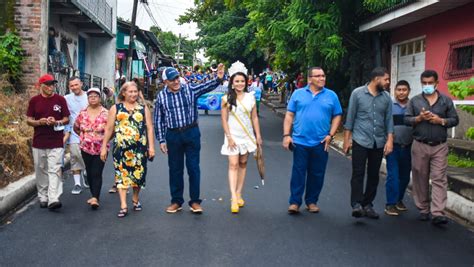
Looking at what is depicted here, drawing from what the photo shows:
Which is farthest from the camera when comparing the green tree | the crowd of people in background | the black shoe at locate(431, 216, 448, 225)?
the green tree

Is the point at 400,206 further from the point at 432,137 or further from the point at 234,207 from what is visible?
the point at 234,207

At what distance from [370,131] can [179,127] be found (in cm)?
234

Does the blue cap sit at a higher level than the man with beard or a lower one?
higher

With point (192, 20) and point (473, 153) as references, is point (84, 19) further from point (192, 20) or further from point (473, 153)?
point (192, 20)

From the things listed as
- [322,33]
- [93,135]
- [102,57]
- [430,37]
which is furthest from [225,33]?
[93,135]

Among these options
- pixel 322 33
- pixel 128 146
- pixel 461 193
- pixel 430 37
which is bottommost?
pixel 461 193

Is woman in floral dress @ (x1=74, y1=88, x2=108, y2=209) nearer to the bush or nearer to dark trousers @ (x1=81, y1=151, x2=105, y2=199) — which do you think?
dark trousers @ (x1=81, y1=151, x2=105, y2=199)

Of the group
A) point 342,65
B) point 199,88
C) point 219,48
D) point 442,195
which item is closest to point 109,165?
point 199,88

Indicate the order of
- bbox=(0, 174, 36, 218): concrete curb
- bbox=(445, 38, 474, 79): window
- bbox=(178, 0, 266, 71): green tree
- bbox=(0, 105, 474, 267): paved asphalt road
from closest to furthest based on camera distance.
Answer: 1. bbox=(0, 105, 474, 267): paved asphalt road
2. bbox=(0, 174, 36, 218): concrete curb
3. bbox=(445, 38, 474, 79): window
4. bbox=(178, 0, 266, 71): green tree

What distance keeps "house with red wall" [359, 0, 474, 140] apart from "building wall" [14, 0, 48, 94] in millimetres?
8929

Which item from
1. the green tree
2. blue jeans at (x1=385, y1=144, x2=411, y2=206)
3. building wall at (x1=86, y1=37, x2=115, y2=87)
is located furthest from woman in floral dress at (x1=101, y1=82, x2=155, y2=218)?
the green tree

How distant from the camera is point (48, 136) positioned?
7.58 meters

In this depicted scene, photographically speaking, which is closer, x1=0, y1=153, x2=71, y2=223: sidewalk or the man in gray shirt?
x1=0, y1=153, x2=71, y2=223: sidewalk

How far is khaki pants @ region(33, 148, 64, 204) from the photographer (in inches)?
298
